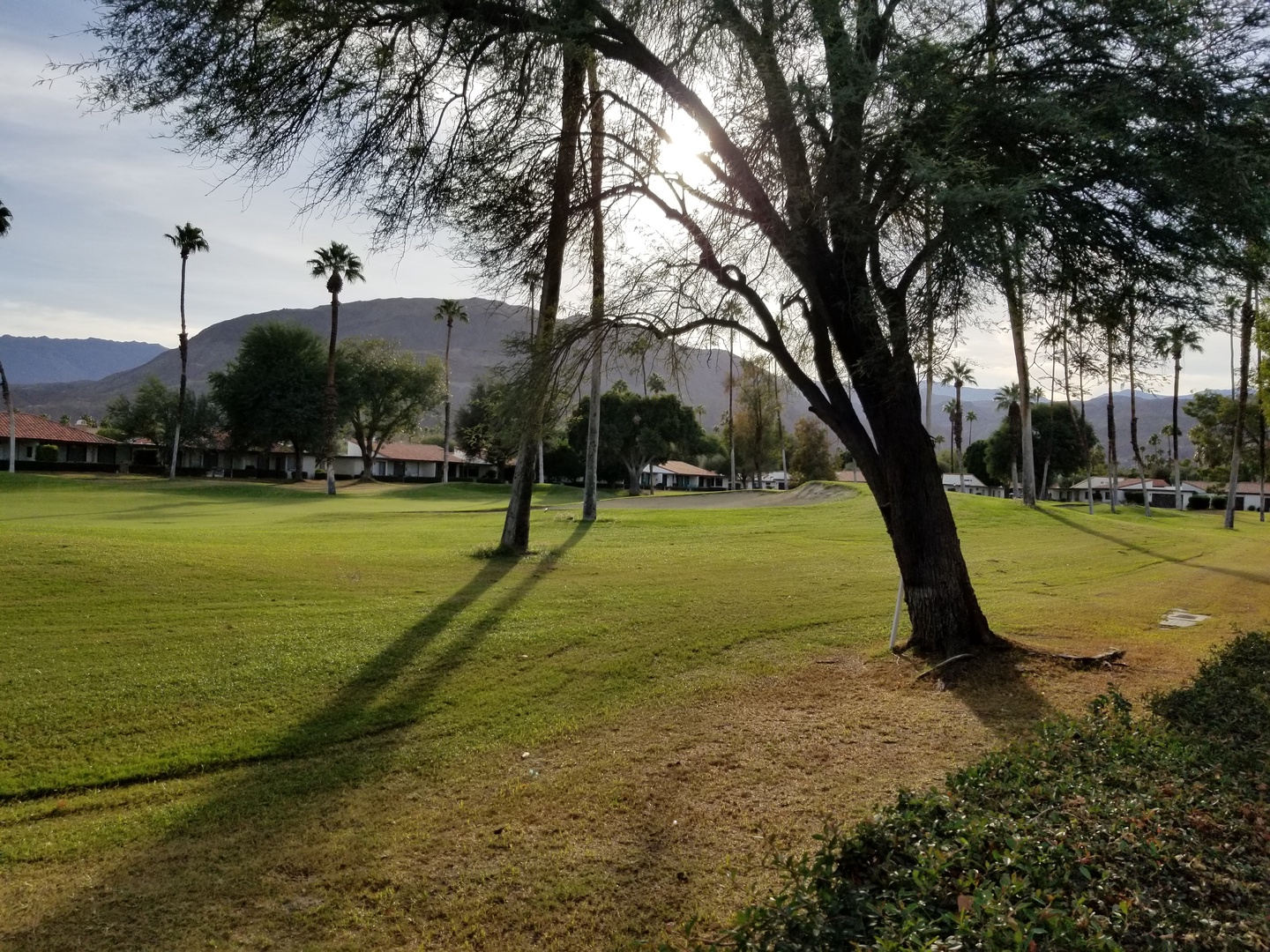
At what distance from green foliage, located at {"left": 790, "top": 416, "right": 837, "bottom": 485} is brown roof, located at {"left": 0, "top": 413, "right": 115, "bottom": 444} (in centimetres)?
6829

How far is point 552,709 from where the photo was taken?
7.78m

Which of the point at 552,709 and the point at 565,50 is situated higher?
the point at 565,50

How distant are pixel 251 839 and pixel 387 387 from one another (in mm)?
68128

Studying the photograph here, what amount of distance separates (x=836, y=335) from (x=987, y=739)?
4534mm

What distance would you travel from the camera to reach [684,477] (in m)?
114

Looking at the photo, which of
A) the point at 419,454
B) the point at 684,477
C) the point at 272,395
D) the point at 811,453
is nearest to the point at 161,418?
the point at 272,395

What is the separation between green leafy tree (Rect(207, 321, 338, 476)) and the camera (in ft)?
198

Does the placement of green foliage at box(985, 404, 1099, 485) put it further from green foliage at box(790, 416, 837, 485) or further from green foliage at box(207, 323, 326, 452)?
green foliage at box(207, 323, 326, 452)

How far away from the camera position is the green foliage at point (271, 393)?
60406 millimetres

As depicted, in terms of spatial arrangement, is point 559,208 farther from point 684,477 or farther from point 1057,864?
point 684,477

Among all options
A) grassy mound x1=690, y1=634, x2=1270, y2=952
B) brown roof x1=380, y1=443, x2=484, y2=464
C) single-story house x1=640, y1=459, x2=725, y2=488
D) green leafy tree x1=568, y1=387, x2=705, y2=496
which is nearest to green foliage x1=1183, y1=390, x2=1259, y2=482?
green leafy tree x1=568, y1=387, x2=705, y2=496

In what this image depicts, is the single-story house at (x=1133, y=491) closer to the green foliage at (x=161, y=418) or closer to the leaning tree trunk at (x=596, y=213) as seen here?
the green foliage at (x=161, y=418)

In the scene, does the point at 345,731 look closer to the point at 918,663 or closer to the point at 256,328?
the point at 918,663

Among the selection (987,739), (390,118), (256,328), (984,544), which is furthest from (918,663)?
(256,328)
